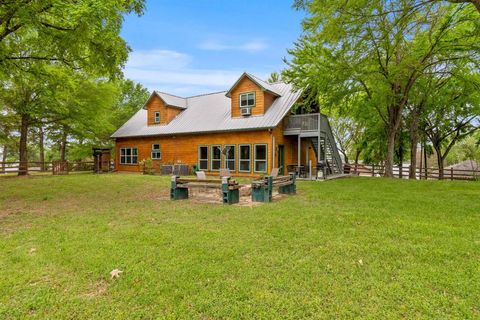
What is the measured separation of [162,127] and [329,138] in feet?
41.7

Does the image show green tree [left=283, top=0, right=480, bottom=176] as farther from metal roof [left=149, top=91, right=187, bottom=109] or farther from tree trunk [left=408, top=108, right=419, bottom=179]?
metal roof [left=149, top=91, right=187, bottom=109]

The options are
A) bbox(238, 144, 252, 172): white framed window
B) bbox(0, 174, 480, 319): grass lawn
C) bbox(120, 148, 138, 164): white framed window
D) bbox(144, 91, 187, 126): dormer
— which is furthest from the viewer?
bbox(120, 148, 138, 164): white framed window

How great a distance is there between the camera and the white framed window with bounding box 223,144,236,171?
725 inches

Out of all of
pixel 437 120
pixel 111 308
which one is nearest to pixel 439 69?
pixel 437 120

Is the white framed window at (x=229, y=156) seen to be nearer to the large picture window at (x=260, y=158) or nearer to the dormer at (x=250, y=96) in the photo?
the large picture window at (x=260, y=158)

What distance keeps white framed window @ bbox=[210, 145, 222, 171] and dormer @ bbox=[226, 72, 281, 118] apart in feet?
8.36

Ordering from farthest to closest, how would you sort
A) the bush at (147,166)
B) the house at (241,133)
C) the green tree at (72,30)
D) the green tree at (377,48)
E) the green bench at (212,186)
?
the bush at (147,166)
the house at (241,133)
the green tree at (377,48)
the green bench at (212,186)
the green tree at (72,30)

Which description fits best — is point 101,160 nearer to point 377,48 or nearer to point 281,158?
point 281,158

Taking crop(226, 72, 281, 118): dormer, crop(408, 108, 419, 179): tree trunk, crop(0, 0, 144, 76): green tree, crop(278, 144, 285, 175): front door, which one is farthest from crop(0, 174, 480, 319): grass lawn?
crop(408, 108, 419, 179): tree trunk

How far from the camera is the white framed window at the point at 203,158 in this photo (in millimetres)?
19556

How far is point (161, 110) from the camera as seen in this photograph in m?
22.7

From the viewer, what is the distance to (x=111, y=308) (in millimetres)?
2846

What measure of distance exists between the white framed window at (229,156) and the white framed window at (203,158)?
1623 millimetres

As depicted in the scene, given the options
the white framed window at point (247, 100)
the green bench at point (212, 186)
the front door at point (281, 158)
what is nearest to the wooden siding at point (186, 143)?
the front door at point (281, 158)
